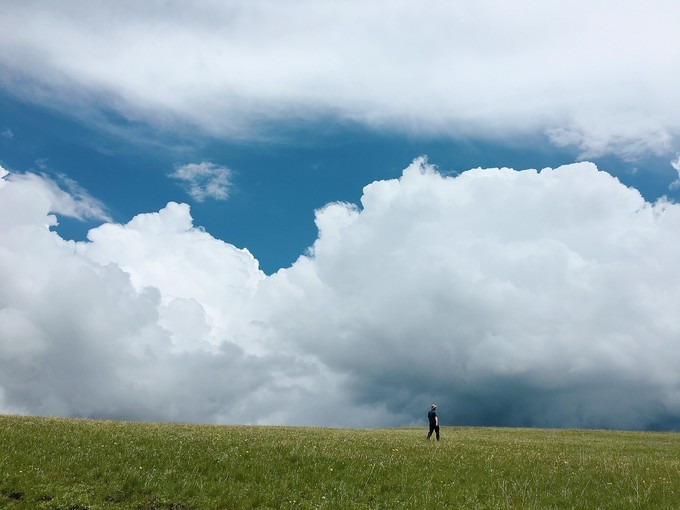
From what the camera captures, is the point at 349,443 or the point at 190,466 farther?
the point at 349,443

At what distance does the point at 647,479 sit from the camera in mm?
21812

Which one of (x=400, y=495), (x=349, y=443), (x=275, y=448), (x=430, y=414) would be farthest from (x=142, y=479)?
(x=430, y=414)

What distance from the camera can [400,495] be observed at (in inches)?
731

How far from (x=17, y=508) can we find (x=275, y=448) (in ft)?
36.6

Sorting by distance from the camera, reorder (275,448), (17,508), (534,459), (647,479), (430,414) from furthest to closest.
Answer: (430,414), (534,459), (275,448), (647,479), (17,508)

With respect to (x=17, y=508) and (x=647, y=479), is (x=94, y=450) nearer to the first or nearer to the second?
(x=17, y=508)

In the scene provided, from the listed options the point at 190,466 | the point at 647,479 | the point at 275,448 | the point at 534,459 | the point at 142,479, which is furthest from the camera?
the point at 534,459

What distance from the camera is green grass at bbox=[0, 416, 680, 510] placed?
17.2 m

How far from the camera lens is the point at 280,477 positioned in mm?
19906

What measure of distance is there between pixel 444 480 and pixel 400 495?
9.03 feet

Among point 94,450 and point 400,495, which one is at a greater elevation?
point 94,450

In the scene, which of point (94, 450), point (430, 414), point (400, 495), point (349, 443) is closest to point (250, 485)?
point (400, 495)

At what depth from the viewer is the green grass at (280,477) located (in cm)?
1725

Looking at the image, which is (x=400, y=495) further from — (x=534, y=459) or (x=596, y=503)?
(x=534, y=459)
